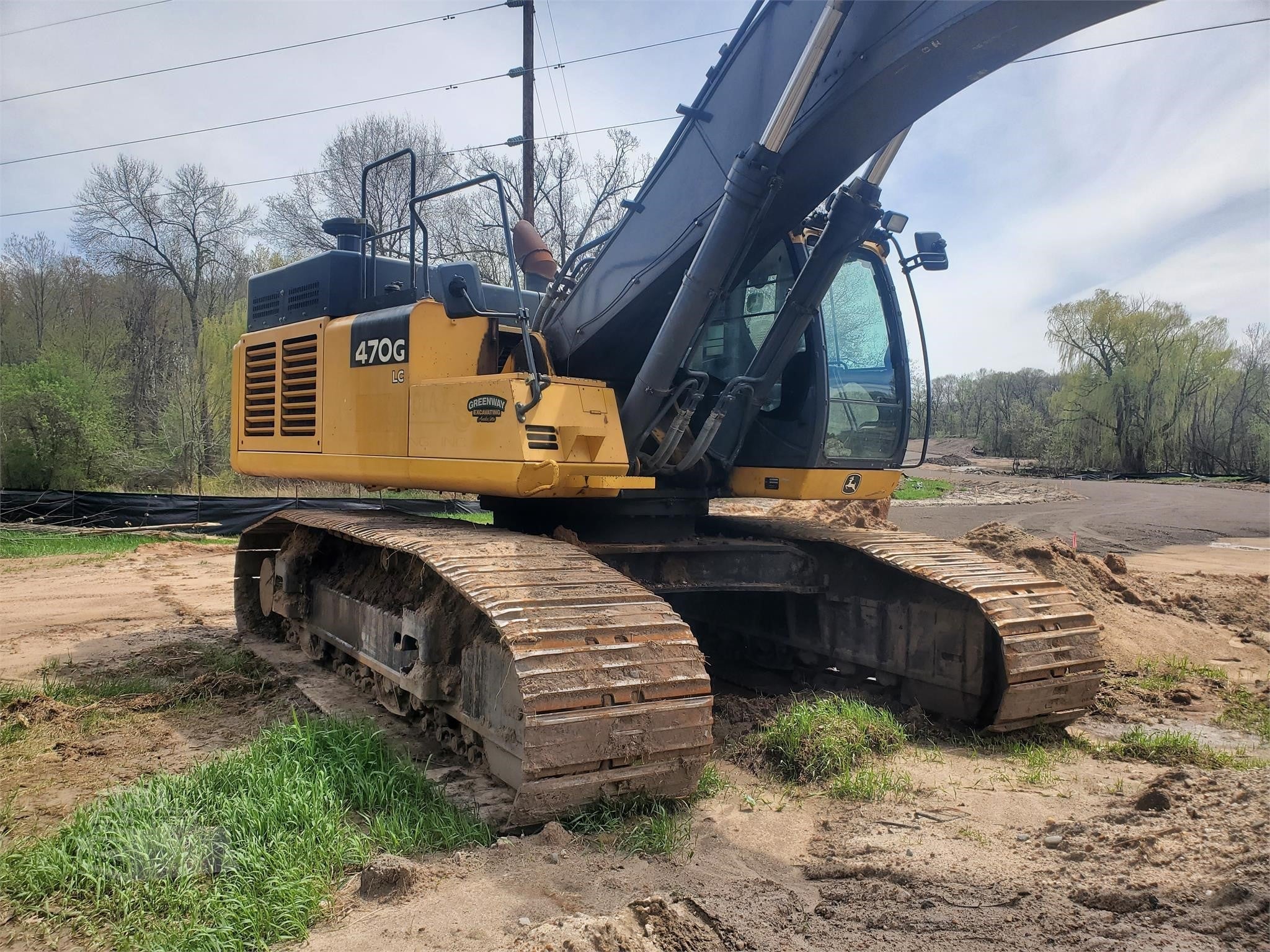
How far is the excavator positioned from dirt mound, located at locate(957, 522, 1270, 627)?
3.74 metres

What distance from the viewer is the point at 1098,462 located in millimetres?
43938

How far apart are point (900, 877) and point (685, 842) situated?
78cm

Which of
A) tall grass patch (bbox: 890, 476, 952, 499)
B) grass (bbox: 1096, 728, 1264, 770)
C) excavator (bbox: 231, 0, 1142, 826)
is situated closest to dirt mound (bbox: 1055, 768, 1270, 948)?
grass (bbox: 1096, 728, 1264, 770)

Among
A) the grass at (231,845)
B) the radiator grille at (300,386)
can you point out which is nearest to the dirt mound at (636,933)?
the grass at (231,845)

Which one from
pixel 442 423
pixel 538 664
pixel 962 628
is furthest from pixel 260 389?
pixel 962 628

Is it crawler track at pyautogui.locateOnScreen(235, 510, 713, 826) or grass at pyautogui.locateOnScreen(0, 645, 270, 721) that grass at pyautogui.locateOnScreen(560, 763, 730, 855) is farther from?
grass at pyautogui.locateOnScreen(0, 645, 270, 721)

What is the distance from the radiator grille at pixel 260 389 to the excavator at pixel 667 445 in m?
0.04

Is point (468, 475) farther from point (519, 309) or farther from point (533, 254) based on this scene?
point (533, 254)

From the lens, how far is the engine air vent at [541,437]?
4.20 m

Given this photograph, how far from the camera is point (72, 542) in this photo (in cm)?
1384

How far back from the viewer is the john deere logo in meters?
4.27

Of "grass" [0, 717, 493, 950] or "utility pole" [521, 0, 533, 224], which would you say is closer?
"grass" [0, 717, 493, 950]

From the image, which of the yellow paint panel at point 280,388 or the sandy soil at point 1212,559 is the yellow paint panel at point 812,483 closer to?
the yellow paint panel at point 280,388

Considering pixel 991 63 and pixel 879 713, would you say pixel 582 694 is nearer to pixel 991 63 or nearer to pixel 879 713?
pixel 879 713
